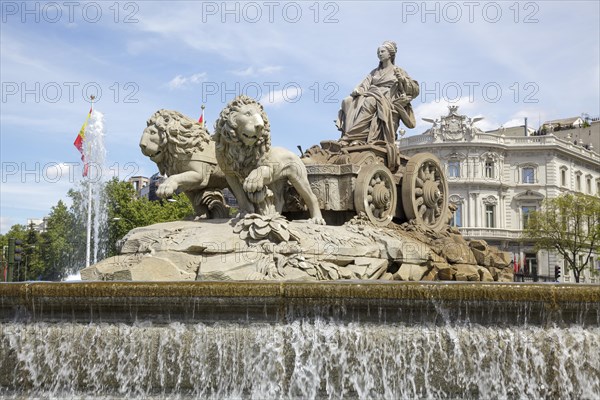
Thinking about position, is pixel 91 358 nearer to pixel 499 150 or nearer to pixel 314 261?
pixel 314 261

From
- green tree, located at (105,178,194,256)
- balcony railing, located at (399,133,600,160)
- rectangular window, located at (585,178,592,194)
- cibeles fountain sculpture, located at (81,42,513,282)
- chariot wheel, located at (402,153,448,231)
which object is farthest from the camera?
rectangular window, located at (585,178,592,194)

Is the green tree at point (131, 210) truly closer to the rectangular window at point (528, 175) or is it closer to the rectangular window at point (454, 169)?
the rectangular window at point (454, 169)

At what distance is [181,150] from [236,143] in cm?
121

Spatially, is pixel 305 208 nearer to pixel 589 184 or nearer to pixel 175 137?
pixel 175 137

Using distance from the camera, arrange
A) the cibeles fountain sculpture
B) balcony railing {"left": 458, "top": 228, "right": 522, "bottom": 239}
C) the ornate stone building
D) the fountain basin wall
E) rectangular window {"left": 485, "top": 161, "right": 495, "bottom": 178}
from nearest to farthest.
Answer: the fountain basin wall < the cibeles fountain sculpture < balcony railing {"left": 458, "top": 228, "right": 522, "bottom": 239} < the ornate stone building < rectangular window {"left": 485, "top": 161, "right": 495, "bottom": 178}

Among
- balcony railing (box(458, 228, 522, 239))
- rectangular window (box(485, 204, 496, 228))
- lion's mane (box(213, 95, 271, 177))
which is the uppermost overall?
rectangular window (box(485, 204, 496, 228))

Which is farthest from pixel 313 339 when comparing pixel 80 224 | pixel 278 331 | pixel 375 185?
pixel 80 224

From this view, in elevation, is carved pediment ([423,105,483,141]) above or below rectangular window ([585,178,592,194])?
above

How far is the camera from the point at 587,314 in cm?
697

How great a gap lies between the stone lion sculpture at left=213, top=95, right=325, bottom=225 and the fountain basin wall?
112 inches

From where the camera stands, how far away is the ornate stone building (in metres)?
60.2

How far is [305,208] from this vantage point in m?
11.0

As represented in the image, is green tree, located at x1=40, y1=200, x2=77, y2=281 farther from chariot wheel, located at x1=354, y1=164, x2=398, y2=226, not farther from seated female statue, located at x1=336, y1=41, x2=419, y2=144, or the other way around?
chariot wheel, located at x1=354, y1=164, x2=398, y2=226

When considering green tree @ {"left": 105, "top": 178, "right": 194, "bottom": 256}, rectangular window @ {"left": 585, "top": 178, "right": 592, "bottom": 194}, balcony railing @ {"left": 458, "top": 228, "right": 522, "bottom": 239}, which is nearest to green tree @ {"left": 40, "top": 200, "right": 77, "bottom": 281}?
green tree @ {"left": 105, "top": 178, "right": 194, "bottom": 256}
